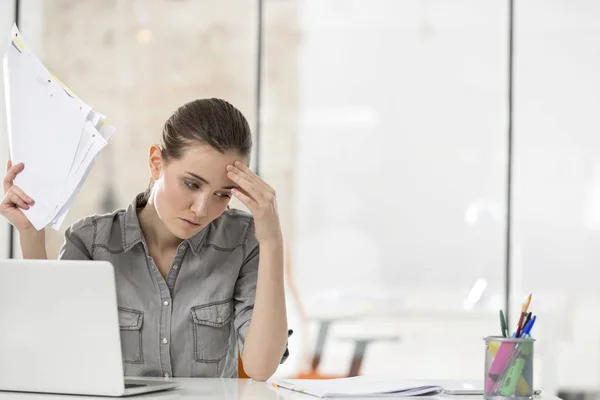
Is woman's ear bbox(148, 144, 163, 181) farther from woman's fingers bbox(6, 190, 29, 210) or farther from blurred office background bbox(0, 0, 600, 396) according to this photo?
blurred office background bbox(0, 0, 600, 396)

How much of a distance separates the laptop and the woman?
1.14 feet

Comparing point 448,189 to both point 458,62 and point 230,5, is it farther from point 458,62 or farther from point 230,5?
point 230,5

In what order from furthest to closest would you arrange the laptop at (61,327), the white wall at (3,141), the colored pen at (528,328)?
the white wall at (3,141) → the colored pen at (528,328) → the laptop at (61,327)

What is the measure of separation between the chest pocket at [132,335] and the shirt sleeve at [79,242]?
16 centimetres

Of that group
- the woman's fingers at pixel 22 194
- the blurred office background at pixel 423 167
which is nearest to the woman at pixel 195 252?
the woman's fingers at pixel 22 194

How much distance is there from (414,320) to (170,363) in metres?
2.19

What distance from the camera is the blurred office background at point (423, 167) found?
3820 millimetres

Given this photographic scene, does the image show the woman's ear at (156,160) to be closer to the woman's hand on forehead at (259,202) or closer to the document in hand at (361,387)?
the woman's hand on forehead at (259,202)

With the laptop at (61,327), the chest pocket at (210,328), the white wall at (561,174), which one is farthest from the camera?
the white wall at (561,174)

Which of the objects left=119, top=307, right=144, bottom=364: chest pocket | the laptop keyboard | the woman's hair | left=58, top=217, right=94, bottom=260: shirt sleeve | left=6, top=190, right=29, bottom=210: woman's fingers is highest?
the woman's hair

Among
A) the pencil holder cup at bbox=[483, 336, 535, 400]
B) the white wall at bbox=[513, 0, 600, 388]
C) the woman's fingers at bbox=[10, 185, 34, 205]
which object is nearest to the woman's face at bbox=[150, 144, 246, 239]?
the woman's fingers at bbox=[10, 185, 34, 205]

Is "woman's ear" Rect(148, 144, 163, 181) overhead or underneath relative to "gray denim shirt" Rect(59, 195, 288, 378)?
overhead

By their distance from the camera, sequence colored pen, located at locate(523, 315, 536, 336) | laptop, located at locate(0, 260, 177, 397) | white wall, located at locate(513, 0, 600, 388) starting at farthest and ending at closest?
white wall, located at locate(513, 0, 600, 388) → colored pen, located at locate(523, 315, 536, 336) → laptop, located at locate(0, 260, 177, 397)

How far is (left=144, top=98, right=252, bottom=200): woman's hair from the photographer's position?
5.78 feet
